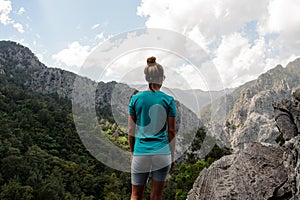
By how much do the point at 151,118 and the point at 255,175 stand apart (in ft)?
14.0

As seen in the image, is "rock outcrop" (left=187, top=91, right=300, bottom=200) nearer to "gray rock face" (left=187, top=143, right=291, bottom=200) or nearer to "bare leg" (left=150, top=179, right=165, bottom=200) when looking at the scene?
"gray rock face" (left=187, top=143, right=291, bottom=200)

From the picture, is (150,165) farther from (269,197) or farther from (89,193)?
(89,193)

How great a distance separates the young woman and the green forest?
1707mm

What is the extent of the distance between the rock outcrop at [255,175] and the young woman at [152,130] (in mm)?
3134

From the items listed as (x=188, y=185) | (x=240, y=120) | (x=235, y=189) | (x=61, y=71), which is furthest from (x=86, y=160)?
(x=240, y=120)

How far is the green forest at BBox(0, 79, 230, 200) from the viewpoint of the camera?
31497 mm

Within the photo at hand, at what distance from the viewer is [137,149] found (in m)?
3.01

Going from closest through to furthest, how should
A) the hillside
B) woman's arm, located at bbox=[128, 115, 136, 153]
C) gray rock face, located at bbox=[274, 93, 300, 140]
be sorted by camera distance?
woman's arm, located at bbox=[128, 115, 136, 153], the hillside, gray rock face, located at bbox=[274, 93, 300, 140]

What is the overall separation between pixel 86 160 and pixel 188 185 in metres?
36.1

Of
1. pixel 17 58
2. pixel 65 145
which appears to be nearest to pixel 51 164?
pixel 65 145

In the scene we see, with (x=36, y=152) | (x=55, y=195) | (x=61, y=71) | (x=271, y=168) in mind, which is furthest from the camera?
(x=61, y=71)

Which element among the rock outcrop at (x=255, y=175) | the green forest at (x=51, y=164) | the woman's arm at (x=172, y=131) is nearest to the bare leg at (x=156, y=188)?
the woman's arm at (x=172, y=131)

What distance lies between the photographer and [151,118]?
2936 mm

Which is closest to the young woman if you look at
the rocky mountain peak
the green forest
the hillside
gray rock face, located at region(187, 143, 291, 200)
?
the hillside
